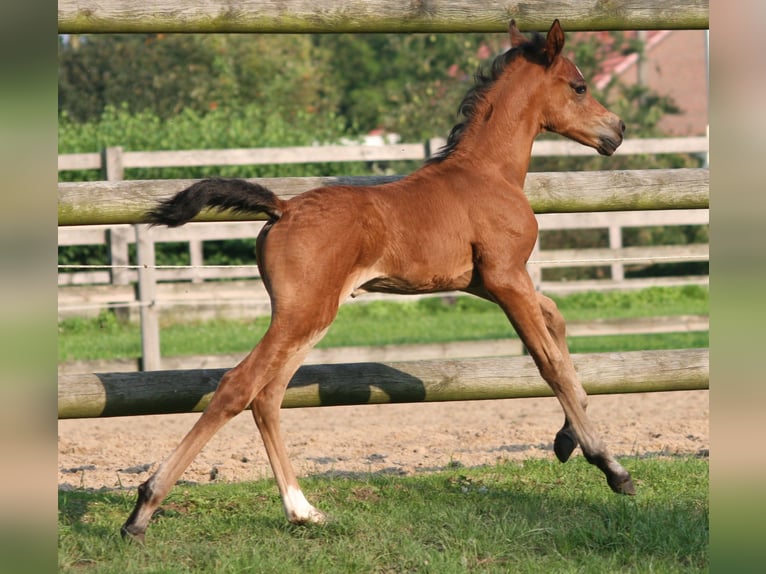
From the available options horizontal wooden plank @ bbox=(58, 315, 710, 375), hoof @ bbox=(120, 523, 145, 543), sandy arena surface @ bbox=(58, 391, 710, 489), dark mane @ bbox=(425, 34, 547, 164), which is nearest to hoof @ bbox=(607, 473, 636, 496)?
sandy arena surface @ bbox=(58, 391, 710, 489)

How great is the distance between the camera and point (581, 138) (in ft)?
15.4

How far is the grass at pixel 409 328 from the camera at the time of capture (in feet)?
37.0

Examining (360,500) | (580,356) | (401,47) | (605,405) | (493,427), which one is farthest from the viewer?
(401,47)

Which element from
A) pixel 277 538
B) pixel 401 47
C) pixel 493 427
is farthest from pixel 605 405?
pixel 401 47

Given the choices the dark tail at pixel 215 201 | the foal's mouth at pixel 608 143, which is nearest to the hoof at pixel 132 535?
the dark tail at pixel 215 201

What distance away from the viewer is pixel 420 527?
4.01m

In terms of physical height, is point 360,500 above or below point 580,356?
below

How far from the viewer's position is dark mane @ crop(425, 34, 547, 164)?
181 inches

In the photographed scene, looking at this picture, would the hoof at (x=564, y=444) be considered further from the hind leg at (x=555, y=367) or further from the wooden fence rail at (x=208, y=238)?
the wooden fence rail at (x=208, y=238)

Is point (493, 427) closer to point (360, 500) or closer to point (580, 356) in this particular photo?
point (580, 356)

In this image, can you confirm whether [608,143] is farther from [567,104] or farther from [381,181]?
[381,181]
